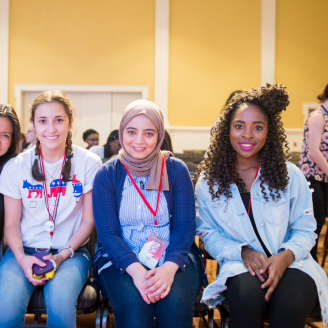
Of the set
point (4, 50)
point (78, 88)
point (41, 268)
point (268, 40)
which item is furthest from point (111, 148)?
point (268, 40)

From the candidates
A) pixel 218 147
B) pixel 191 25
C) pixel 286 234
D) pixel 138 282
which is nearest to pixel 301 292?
pixel 286 234

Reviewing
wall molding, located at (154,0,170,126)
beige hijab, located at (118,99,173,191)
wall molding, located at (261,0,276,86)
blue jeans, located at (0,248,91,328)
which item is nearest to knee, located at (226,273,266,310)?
beige hijab, located at (118,99,173,191)

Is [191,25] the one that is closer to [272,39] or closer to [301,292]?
[272,39]

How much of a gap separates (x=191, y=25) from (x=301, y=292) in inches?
316

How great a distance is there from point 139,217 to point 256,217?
54 cm

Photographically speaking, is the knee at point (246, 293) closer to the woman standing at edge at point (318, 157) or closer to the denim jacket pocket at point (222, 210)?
the denim jacket pocket at point (222, 210)

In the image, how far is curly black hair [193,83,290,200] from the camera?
186 cm

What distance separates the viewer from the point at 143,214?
1777 mm

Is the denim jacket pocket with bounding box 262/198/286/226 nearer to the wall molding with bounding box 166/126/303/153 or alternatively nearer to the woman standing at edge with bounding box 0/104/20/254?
the woman standing at edge with bounding box 0/104/20/254

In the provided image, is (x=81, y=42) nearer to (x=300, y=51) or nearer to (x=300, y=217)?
(x=300, y=51)

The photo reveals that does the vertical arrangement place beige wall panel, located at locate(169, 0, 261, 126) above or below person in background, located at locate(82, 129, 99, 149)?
above

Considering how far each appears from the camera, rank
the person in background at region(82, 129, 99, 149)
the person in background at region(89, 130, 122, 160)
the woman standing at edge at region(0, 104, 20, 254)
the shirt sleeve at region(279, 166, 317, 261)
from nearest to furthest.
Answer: the shirt sleeve at region(279, 166, 317, 261) → the woman standing at edge at region(0, 104, 20, 254) → the person in background at region(89, 130, 122, 160) → the person in background at region(82, 129, 99, 149)

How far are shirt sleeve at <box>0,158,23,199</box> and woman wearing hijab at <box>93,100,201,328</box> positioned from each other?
0.40 m

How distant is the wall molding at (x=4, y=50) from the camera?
8547mm
